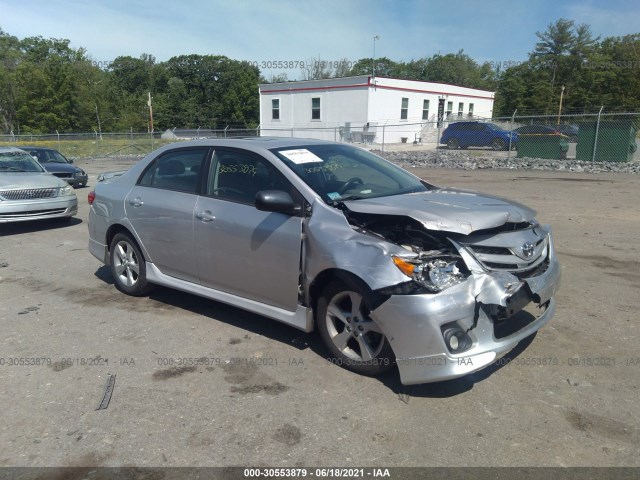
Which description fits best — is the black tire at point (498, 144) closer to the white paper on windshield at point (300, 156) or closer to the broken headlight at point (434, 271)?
the white paper on windshield at point (300, 156)

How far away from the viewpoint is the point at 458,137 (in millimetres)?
29250

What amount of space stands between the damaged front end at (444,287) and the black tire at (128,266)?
2.55 metres

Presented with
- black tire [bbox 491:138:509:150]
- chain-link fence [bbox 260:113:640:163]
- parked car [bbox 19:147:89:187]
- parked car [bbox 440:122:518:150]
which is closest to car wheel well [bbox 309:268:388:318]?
parked car [bbox 19:147:89:187]

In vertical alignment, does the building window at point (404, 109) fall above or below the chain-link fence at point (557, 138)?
above

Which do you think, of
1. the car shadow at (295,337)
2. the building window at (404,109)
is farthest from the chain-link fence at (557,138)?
the car shadow at (295,337)

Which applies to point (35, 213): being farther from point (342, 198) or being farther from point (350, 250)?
point (350, 250)

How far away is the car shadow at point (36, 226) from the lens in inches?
392

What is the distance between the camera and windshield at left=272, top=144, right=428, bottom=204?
169 inches

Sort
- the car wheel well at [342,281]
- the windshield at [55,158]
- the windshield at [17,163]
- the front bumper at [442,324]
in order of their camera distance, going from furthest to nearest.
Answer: the windshield at [55,158]
the windshield at [17,163]
the car wheel well at [342,281]
the front bumper at [442,324]

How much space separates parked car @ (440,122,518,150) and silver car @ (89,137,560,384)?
79.6ft

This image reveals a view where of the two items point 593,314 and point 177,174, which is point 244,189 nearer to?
point 177,174

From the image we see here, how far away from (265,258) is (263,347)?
80 cm

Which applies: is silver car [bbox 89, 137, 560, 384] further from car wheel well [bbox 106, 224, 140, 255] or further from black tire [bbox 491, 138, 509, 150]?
black tire [bbox 491, 138, 509, 150]

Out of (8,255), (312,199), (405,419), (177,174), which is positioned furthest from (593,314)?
(8,255)
